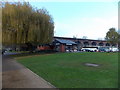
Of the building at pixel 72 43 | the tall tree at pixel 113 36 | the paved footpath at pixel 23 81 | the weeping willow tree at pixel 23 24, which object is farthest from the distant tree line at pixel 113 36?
the paved footpath at pixel 23 81

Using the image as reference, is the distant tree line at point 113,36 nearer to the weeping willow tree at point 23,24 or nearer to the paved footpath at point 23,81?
the weeping willow tree at point 23,24

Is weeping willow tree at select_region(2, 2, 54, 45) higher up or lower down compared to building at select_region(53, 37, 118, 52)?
higher up

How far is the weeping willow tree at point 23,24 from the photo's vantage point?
2520 centimetres

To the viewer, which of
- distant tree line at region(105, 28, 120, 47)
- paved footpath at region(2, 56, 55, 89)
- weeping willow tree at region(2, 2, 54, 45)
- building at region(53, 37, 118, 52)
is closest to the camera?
paved footpath at region(2, 56, 55, 89)

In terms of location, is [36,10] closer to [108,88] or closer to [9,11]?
[9,11]

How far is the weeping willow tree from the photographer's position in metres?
25.2

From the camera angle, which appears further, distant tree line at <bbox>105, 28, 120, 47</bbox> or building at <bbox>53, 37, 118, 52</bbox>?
distant tree line at <bbox>105, 28, 120, 47</bbox>

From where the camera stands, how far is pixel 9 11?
2520 cm

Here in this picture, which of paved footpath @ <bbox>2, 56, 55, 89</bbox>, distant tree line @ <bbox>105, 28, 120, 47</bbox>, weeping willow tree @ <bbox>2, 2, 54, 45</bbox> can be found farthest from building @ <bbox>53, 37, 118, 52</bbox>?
paved footpath @ <bbox>2, 56, 55, 89</bbox>

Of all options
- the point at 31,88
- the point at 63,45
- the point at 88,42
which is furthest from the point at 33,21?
the point at 88,42

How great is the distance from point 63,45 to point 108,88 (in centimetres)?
3498

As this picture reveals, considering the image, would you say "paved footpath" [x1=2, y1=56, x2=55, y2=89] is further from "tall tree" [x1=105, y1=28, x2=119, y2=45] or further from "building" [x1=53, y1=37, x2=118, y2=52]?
"tall tree" [x1=105, y1=28, x2=119, y2=45]

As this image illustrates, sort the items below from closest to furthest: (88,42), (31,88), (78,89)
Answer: (78,89) < (31,88) < (88,42)

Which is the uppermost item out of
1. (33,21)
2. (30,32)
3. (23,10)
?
(23,10)
